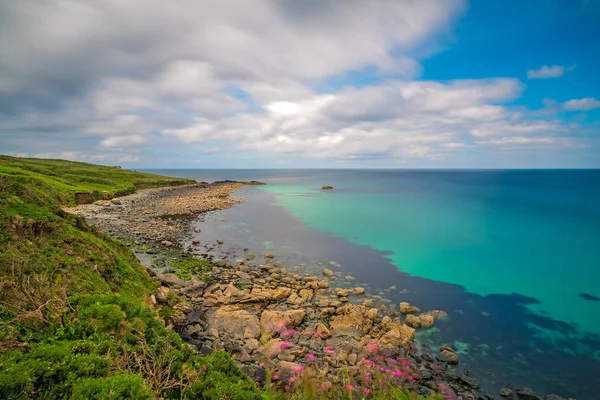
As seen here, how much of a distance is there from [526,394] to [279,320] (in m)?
12.4

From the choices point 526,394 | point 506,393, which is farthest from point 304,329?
point 526,394

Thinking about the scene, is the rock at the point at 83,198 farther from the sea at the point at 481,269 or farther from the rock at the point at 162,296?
the rock at the point at 162,296

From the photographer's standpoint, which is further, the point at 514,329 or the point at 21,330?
the point at 514,329

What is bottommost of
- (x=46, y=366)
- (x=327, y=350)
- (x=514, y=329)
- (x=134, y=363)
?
(x=514, y=329)

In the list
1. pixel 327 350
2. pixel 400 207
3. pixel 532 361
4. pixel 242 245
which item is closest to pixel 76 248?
pixel 327 350

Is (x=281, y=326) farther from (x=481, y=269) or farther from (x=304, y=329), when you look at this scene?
(x=481, y=269)

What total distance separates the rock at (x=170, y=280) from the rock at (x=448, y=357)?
58.2 feet

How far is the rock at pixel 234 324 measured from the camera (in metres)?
15.4

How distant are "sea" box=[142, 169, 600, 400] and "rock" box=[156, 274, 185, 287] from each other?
8.96 meters

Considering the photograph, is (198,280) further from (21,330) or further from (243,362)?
(21,330)

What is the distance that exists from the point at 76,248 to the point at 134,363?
10192 mm

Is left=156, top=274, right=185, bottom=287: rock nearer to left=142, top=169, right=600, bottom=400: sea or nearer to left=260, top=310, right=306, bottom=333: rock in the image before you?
left=260, top=310, right=306, bottom=333: rock

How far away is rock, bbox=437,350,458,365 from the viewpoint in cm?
1468

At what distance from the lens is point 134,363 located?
24.6 ft
